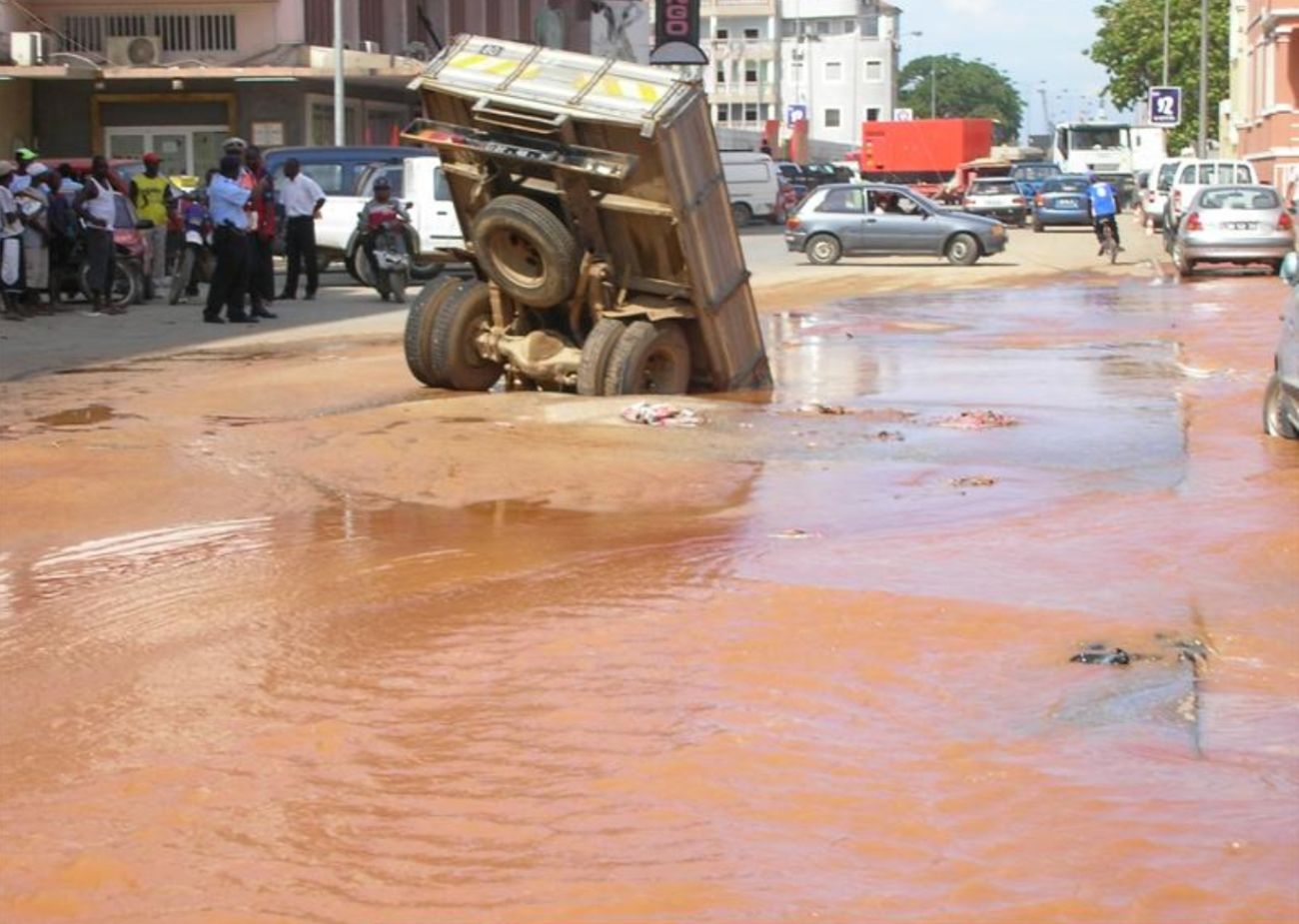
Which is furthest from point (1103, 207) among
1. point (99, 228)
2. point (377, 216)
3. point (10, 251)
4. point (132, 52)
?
point (10, 251)

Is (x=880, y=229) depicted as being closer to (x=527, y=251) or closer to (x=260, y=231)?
(x=260, y=231)

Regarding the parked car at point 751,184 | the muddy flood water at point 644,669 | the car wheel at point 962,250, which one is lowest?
the muddy flood water at point 644,669

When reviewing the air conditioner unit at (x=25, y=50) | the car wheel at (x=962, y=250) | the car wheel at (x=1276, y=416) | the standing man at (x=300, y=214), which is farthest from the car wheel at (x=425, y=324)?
the air conditioner unit at (x=25, y=50)

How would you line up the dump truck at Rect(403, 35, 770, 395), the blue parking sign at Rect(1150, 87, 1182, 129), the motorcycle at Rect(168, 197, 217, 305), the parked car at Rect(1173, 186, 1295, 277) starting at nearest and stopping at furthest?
1. the dump truck at Rect(403, 35, 770, 395)
2. the motorcycle at Rect(168, 197, 217, 305)
3. the parked car at Rect(1173, 186, 1295, 277)
4. the blue parking sign at Rect(1150, 87, 1182, 129)

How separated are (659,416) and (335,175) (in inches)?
709

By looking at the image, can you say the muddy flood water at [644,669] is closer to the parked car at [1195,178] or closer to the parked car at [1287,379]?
the parked car at [1287,379]

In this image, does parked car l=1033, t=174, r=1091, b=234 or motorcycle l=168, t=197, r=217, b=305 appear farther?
parked car l=1033, t=174, r=1091, b=234

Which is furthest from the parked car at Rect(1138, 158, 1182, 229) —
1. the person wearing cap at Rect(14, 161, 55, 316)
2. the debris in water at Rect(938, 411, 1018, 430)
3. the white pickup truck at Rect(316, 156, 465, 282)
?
the debris in water at Rect(938, 411, 1018, 430)

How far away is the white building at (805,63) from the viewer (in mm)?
126875

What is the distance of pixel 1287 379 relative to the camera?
1204 centimetres

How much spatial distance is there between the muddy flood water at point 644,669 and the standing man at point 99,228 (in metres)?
8.33

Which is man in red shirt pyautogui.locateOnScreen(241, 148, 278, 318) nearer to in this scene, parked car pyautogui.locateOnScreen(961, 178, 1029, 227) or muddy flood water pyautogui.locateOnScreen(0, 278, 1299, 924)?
muddy flood water pyautogui.locateOnScreen(0, 278, 1299, 924)

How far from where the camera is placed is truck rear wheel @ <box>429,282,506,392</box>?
14781mm

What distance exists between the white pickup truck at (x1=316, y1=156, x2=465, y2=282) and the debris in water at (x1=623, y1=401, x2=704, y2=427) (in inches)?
570
